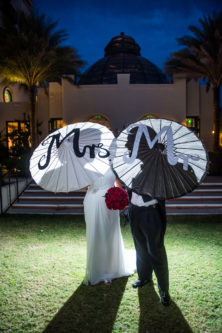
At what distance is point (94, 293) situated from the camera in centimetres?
359

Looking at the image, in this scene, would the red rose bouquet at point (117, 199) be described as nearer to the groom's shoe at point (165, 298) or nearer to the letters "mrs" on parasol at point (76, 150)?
the letters "mrs" on parasol at point (76, 150)

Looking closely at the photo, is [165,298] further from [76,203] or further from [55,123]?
[55,123]

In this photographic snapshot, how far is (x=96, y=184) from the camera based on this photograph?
3.71 m

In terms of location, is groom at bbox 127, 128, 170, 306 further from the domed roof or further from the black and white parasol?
the domed roof

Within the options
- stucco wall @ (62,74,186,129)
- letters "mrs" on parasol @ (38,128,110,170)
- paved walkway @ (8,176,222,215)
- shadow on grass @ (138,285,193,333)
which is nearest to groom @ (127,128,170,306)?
shadow on grass @ (138,285,193,333)

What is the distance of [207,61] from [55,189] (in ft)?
47.0

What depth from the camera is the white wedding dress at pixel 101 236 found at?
12.2ft

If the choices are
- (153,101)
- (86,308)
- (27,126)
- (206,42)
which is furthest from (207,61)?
(86,308)

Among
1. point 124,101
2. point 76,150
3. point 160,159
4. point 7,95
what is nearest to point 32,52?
point 124,101

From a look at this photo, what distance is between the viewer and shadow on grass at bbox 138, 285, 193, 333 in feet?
9.29

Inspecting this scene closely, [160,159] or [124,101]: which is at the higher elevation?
[124,101]

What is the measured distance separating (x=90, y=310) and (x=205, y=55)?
14.7 metres

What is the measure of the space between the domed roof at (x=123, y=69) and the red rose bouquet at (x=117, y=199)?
2108cm

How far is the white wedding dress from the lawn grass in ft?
0.60
